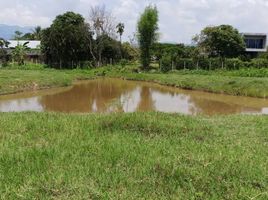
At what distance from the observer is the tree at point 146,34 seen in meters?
37.3

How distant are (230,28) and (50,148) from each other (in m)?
38.6

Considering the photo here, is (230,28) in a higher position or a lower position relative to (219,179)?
higher

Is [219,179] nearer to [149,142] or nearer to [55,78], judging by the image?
[149,142]

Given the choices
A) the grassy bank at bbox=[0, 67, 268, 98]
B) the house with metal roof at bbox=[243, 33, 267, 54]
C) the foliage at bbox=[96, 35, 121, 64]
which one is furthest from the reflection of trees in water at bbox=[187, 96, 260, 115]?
the house with metal roof at bbox=[243, 33, 267, 54]

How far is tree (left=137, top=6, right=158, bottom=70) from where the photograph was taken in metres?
37.3

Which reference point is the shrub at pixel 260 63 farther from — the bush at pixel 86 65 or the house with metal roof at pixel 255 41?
the house with metal roof at pixel 255 41

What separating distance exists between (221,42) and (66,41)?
15.7m

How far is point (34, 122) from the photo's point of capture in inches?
328

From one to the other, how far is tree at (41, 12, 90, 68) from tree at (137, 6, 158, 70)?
524cm

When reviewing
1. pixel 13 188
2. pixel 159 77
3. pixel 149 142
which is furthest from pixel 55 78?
pixel 13 188

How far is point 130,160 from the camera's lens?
5246mm

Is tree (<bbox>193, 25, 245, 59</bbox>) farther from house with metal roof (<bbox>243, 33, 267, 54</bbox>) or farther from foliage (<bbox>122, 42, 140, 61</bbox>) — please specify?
house with metal roof (<bbox>243, 33, 267, 54</bbox>)

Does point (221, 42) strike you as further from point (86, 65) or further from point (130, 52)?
point (86, 65)

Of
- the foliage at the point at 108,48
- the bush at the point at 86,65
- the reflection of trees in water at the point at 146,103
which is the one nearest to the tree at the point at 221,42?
the foliage at the point at 108,48
